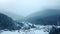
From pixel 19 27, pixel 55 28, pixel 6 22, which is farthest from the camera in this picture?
pixel 6 22

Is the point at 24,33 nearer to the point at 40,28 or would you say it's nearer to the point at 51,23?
the point at 40,28

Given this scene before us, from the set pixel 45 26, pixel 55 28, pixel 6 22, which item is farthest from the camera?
pixel 6 22

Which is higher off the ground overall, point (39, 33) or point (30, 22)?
point (30, 22)

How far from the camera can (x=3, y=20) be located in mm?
15352

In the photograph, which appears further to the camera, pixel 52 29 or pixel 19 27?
pixel 19 27

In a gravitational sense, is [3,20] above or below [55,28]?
above

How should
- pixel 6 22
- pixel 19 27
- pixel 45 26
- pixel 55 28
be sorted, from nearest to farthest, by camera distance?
Result: pixel 55 28
pixel 45 26
pixel 19 27
pixel 6 22

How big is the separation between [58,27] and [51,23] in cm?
74

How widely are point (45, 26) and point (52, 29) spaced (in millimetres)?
915

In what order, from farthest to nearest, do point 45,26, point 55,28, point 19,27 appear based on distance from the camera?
1. point 19,27
2. point 45,26
3. point 55,28

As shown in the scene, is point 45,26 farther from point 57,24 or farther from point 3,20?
point 3,20

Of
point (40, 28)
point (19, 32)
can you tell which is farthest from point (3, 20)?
point (40, 28)

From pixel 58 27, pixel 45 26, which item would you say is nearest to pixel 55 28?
pixel 58 27

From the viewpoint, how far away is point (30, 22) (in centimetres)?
1286
